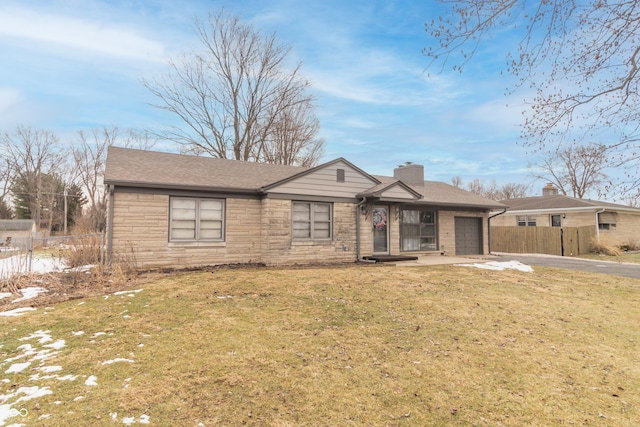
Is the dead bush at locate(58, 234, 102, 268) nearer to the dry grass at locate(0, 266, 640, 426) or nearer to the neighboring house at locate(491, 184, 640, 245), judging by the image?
the dry grass at locate(0, 266, 640, 426)

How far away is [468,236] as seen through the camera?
18406 mm

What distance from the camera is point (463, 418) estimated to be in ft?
10.3

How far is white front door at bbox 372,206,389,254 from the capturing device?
14.6 meters

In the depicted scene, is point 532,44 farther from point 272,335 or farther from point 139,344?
point 139,344

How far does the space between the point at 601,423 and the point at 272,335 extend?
12.7 ft

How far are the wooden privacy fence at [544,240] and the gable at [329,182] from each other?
1298cm

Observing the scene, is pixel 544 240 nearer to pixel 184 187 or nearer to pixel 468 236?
pixel 468 236

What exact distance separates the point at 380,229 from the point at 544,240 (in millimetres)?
12990

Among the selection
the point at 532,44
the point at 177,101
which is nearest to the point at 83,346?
the point at 532,44

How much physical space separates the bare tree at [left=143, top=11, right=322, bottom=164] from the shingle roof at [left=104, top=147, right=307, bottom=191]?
41.6ft

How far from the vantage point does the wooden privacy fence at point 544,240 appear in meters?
20.5

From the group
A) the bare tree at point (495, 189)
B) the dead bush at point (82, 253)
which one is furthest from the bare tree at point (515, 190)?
the dead bush at point (82, 253)

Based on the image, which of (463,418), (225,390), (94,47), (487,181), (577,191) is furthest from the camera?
(487,181)

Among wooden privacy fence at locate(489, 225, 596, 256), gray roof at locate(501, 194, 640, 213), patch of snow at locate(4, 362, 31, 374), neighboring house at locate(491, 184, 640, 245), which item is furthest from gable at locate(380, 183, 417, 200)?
neighboring house at locate(491, 184, 640, 245)
